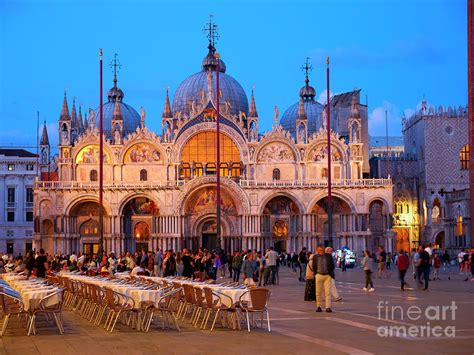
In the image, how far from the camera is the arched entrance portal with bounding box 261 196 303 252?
7362 centimetres

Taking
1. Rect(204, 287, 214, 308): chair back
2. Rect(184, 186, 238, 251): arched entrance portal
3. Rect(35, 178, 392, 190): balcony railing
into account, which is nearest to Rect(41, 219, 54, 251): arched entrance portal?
Rect(35, 178, 392, 190): balcony railing

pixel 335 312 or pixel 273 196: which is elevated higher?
pixel 273 196

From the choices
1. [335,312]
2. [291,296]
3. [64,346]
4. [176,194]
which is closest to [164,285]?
[335,312]

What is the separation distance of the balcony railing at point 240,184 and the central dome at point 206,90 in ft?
35.1

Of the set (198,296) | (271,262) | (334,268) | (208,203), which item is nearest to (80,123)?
(208,203)

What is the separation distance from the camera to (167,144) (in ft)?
242

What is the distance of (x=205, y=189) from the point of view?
72938mm

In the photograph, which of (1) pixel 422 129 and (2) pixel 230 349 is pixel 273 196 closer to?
(1) pixel 422 129

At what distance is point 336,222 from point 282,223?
14.4 ft

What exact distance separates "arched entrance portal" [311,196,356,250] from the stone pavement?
158ft

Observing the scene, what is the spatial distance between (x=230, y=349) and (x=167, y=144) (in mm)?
58949

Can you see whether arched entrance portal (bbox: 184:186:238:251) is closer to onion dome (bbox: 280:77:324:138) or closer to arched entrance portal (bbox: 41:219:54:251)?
arched entrance portal (bbox: 41:219:54:251)

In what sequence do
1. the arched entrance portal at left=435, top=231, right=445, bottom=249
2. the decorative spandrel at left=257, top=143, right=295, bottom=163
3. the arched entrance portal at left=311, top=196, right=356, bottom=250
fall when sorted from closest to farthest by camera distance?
1. the arched entrance portal at left=311, top=196, right=356, bottom=250
2. the decorative spandrel at left=257, top=143, right=295, bottom=163
3. the arched entrance portal at left=435, top=231, right=445, bottom=249

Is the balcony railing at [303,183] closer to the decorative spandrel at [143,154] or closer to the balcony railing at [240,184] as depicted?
the balcony railing at [240,184]
